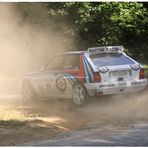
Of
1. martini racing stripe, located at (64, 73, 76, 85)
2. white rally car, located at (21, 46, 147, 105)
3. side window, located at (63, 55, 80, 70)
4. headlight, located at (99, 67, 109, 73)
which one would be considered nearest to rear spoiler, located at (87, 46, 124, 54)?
white rally car, located at (21, 46, 147, 105)

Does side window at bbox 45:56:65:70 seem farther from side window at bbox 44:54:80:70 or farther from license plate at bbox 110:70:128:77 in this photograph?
license plate at bbox 110:70:128:77

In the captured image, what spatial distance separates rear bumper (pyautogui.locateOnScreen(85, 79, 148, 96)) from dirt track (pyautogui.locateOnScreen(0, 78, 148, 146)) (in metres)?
0.30

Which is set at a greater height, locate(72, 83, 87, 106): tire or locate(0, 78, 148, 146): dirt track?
locate(72, 83, 87, 106): tire

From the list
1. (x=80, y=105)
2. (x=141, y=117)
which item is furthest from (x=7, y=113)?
(x=141, y=117)

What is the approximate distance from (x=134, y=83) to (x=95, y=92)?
124cm

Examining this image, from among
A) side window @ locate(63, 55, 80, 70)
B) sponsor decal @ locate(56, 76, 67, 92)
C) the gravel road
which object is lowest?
the gravel road

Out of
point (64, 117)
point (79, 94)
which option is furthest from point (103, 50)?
point (64, 117)

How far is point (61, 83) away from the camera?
14.5 meters

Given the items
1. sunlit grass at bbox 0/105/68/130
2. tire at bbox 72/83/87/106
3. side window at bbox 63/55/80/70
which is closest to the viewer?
sunlit grass at bbox 0/105/68/130

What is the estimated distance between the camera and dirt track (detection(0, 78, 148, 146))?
10234 millimetres

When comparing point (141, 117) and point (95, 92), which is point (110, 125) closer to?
point (141, 117)

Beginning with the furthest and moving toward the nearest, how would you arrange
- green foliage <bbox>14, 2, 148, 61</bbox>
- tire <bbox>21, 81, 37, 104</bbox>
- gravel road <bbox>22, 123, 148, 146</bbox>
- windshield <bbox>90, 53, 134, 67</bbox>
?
green foliage <bbox>14, 2, 148, 61</bbox> → tire <bbox>21, 81, 37, 104</bbox> → windshield <bbox>90, 53, 134, 67</bbox> → gravel road <bbox>22, 123, 148, 146</bbox>

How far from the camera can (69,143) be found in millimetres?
8961

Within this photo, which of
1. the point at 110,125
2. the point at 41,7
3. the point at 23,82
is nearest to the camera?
the point at 110,125
